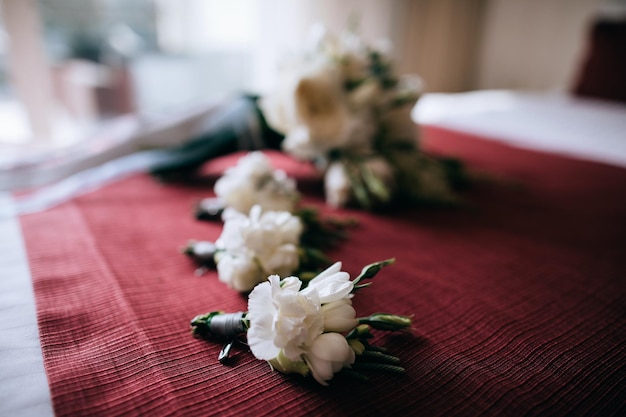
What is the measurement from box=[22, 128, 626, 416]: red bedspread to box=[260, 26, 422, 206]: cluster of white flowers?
0.11 meters

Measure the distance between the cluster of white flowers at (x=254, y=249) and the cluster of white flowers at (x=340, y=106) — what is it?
0.36m

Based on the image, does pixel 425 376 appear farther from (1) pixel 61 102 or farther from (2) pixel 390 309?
(1) pixel 61 102

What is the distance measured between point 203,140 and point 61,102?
103 inches

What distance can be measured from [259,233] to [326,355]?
0.58ft

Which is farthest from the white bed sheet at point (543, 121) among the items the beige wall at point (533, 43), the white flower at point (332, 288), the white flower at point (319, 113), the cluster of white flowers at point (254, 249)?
the beige wall at point (533, 43)

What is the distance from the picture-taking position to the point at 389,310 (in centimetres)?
53

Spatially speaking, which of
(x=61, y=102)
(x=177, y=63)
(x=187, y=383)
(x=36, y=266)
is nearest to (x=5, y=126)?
(x=61, y=102)

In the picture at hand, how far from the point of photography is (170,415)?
355 millimetres

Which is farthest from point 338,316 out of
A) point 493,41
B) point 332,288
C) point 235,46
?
point 493,41

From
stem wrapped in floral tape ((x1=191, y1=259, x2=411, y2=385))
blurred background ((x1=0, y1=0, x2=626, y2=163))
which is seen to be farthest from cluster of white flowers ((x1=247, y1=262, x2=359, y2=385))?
blurred background ((x1=0, y1=0, x2=626, y2=163))

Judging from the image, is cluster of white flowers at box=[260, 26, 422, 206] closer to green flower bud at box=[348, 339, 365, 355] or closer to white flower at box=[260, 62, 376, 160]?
white flower at box=[260, 62, 376, 160]

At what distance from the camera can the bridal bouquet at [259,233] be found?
1.64 feet

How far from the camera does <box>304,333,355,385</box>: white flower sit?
0.37 meters

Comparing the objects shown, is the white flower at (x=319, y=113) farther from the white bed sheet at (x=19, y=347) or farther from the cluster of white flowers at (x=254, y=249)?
the white bed sheet at (x=19, y=347)
